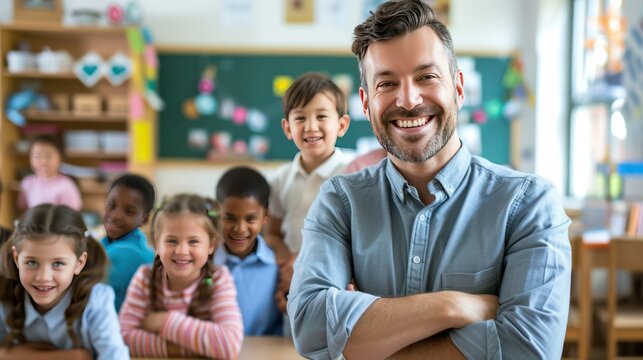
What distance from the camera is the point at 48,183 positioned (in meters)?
2.68

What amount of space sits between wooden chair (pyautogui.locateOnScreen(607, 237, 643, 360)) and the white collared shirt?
8.20 ft

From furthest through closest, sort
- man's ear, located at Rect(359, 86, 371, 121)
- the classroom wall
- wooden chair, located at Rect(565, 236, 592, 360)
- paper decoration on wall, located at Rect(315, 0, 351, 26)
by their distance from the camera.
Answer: paper decoration on wall, located at Rect(315, 0, 351, 26), the classroom wall, wooden chair, located at Rect(565, 236, 592, 360), man's ear, located at Rect(359, 86, 371, 121)

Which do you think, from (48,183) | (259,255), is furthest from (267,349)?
(48,183)

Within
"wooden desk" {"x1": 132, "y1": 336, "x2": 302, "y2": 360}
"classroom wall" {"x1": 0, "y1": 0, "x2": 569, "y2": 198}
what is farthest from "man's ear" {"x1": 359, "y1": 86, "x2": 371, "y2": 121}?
"classroom wall" {"x1": 0, "y1": 0, "x2": 569, "y2": 198}

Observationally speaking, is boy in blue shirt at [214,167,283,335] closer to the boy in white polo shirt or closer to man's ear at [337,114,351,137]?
the boy in white polo shirt

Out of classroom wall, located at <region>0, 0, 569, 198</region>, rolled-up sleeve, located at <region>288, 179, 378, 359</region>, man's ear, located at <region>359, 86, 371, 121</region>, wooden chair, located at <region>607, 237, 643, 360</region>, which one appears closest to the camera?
rolled-up sleeve, located at <region>288, 179, 378, 359</region>

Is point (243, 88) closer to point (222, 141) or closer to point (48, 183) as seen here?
point (222, 141)

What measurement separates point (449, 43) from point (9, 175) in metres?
Result: 5.66

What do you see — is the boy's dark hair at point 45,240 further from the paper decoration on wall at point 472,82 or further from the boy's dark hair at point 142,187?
the paper decoration on wall at point 472,82

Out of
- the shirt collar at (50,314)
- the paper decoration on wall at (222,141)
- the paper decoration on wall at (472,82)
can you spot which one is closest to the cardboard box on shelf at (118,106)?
the paper decoration on wall at (222,141)

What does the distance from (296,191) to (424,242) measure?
468mm

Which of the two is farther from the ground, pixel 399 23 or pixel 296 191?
pixel 399 23

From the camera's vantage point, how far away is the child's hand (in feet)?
4.59

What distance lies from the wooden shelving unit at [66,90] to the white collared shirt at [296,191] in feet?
14.8
